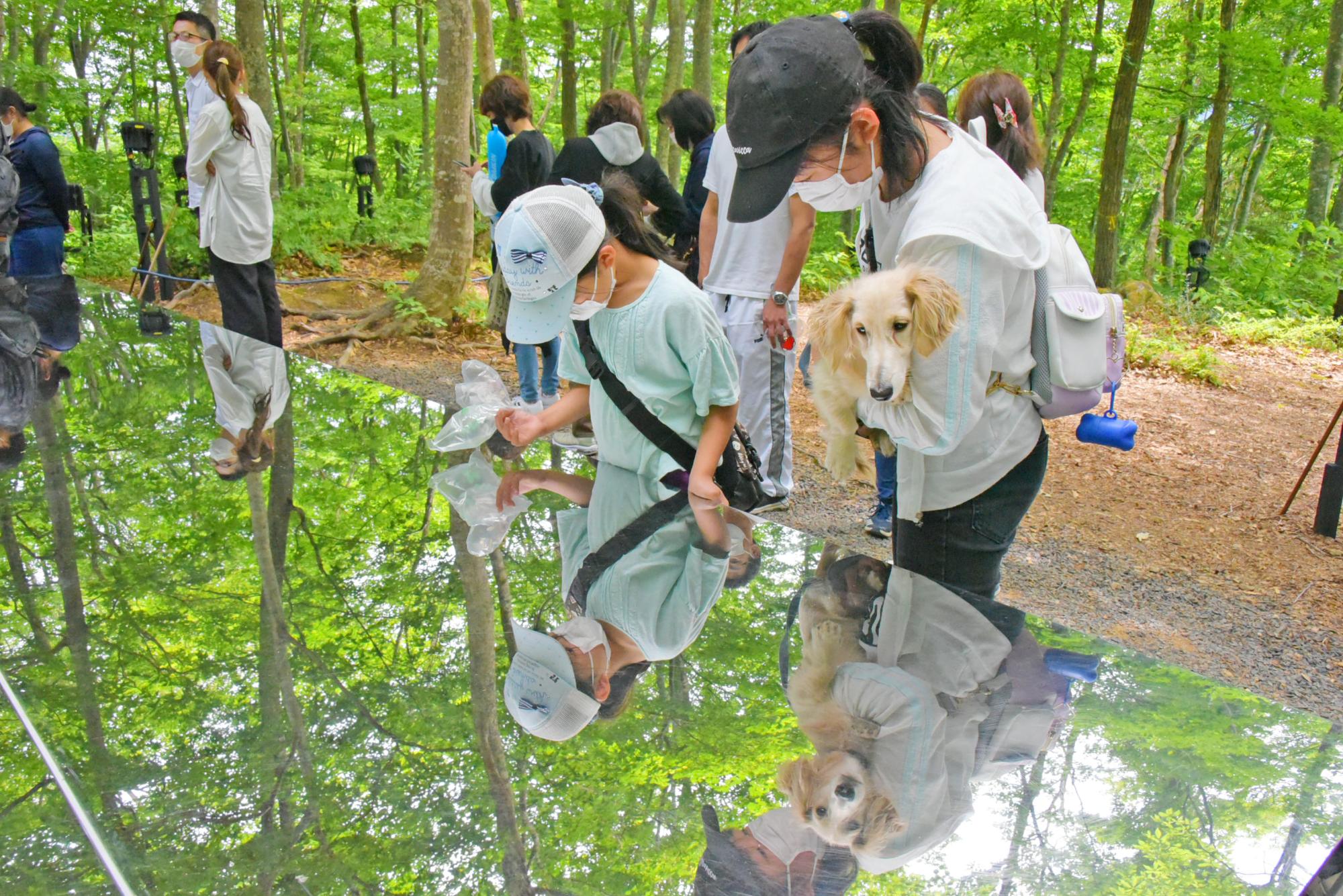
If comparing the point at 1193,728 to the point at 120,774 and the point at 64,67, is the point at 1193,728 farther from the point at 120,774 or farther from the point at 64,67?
the point at 64,67

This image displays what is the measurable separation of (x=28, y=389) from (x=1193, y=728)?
3367 millimetres

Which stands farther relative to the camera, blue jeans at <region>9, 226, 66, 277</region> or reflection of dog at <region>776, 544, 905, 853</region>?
blue jeans at <region>9, 226, 66, 277</region>

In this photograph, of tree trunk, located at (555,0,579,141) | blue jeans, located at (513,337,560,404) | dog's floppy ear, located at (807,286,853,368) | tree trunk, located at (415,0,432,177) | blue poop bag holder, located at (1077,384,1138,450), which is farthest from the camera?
tree trunk, located at (415,0,432,177)

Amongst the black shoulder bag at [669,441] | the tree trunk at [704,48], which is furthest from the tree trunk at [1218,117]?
the black shoulder bag at [669,441]

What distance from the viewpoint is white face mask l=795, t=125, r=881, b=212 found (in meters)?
1.60

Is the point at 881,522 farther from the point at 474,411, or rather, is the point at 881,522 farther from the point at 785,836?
the point at 785,836

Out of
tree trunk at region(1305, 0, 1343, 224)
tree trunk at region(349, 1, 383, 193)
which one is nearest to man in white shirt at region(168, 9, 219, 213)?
tree trunk at region(349, 1, 383, 193)

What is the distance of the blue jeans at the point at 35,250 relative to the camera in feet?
19.2

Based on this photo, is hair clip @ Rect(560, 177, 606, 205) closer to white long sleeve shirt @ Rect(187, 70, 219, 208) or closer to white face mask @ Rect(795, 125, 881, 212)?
white face mask @ Rect(795, 125, 881, 212)

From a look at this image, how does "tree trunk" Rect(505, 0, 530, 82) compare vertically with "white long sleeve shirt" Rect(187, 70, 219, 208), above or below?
above

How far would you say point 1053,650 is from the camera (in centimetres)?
130

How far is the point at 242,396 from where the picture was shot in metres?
2.96

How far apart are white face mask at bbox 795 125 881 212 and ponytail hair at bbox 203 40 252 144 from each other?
4.57m

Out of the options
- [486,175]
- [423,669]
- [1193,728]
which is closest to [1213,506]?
[486,175]
